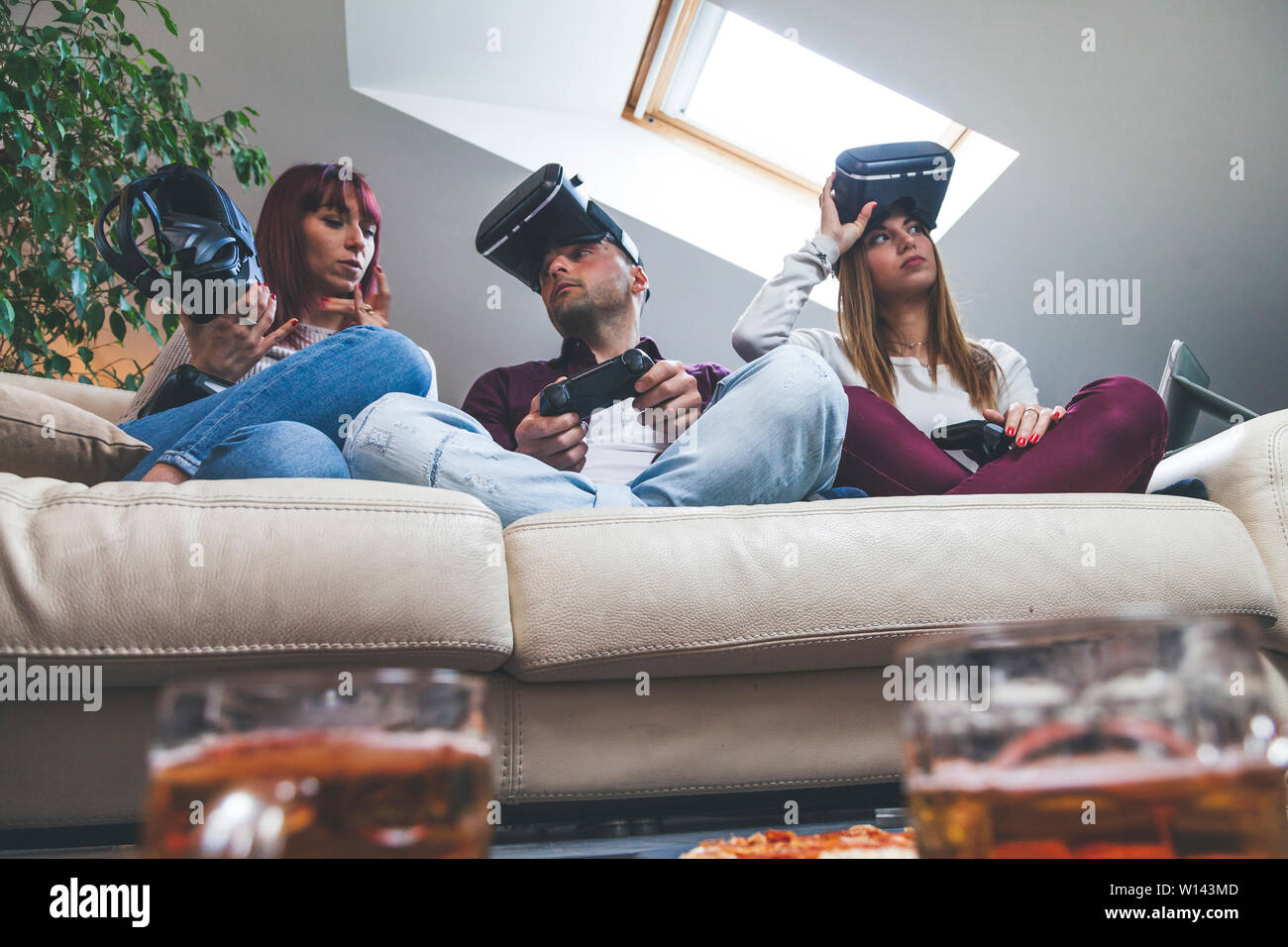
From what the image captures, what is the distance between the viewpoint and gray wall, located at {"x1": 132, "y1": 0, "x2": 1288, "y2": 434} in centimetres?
220

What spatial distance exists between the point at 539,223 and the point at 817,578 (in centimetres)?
134

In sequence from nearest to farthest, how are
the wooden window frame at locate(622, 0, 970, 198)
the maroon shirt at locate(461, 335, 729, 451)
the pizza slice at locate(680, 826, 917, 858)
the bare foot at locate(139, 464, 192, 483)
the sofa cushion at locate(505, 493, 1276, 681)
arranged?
1. the pizza slice at locate(680, 826, 917, 858)
2. the sofa cushion at locate(505, 493, 1276, 681)
3. the bare foot at locate(139, 464, 192, 483)
4. the maroon shirt at locate(461, 335, 729, 451)
5. the wooden window frame at locate(622, 0, 970, 198)

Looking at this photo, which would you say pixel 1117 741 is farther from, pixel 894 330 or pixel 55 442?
pixel 894 330

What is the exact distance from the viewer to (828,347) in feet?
6.27

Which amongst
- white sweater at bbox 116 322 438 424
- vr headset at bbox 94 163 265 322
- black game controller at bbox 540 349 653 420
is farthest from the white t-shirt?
vr headset at bbox 94 163 265 322

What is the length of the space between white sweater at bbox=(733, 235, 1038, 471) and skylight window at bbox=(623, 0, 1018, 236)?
91 cm

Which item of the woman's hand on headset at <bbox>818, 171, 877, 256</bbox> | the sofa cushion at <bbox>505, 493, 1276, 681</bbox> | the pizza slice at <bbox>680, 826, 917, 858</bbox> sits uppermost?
the woman's hand on headset at <bbox>818, 171, 877, 256</bbox>

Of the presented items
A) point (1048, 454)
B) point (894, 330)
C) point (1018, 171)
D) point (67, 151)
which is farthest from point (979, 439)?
point (67, 151)

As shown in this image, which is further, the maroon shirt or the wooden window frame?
the wooden window frame

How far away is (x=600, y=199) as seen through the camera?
111 inches

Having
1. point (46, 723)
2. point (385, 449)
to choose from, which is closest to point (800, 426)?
point (385, 449)

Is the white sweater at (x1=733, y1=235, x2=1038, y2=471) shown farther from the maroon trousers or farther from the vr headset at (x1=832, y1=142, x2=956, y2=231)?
the maroon trousers
